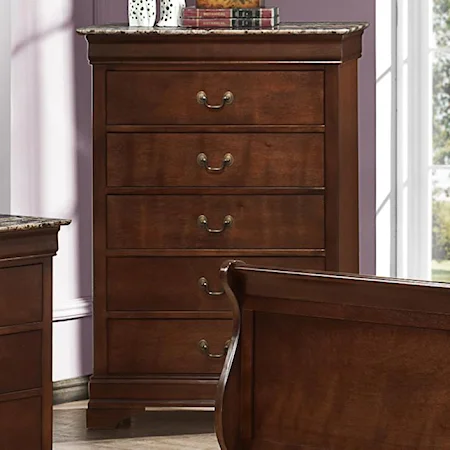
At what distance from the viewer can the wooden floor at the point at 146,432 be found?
12.9 ft

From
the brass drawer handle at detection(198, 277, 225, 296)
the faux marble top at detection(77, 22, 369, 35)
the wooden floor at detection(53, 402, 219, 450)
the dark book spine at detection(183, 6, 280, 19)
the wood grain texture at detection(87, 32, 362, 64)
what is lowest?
the wooden floor at detection(53, 402, 219, 450)

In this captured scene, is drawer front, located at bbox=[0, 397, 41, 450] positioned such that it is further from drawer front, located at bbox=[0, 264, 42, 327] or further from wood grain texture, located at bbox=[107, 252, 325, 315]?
wood grain texture, located at bbox=[107, 252, 325, 315]

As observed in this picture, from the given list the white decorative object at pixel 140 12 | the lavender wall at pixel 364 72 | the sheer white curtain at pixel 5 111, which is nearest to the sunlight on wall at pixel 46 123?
the sheer white curtain at pixel 5 111

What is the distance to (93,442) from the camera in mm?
3955

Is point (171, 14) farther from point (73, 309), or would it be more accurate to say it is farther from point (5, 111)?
point (73, 309)

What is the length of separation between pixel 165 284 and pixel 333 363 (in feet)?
4.10

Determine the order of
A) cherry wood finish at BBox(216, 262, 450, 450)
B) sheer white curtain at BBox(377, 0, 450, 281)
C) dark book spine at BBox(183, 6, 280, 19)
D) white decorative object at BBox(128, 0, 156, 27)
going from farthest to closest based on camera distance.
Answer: sheer white curtain at BBox(377, 0, 450, 281) < white decorative object at BBox(128, 0, 156, 27) < dark book spine at BBox(183, 6, 280, 19) < cherry wood finish at BBox(216, 262, 450, 450)

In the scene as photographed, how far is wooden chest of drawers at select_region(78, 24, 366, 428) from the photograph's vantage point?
392 centimetres

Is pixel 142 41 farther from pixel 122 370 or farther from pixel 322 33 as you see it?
pixel 122 370

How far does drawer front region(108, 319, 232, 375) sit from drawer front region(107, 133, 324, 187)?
418mm

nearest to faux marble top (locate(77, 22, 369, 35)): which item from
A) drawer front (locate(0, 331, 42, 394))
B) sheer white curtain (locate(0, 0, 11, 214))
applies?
sheer white curtain (locate(0, 0, 11, 214))

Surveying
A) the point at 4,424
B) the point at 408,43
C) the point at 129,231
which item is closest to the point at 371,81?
the point at 408,43

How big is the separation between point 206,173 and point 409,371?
1.38 metres

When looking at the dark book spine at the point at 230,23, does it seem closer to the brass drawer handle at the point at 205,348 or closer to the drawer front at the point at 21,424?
the brass drawer handle at the point at 205,348
